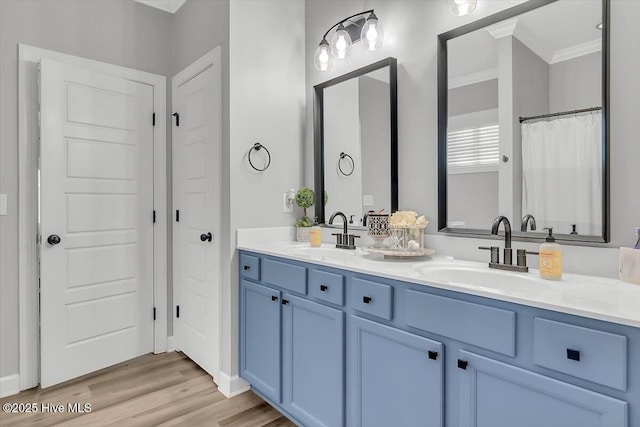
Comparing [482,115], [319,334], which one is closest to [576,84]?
[482,115]

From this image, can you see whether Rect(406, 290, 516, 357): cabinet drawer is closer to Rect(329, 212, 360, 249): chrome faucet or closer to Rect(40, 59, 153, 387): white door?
Rect(329, 212, 360, 249): chrome faucet

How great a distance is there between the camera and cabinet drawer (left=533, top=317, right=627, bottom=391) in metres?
0.90

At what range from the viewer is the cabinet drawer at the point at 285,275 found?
6.06 ft

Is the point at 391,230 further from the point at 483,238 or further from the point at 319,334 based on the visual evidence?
the point at 319,334

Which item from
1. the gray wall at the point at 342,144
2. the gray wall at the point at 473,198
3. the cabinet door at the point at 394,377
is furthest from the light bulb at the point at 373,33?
the cabinet door at the point at 394,377

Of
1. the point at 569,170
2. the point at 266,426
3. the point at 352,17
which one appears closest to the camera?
the point at 569,170

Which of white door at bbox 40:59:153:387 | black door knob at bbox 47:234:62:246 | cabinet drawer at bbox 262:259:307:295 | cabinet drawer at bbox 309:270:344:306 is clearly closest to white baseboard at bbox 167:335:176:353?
white door at bbox 40:59:153:387

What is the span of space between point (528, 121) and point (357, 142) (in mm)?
983

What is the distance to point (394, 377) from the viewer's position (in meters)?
1.42

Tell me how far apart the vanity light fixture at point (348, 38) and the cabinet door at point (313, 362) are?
1.43 meters

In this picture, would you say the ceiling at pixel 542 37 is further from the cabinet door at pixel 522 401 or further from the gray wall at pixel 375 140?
Result: the cabinet door at pixel 522 401

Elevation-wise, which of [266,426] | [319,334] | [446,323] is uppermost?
[446,323]

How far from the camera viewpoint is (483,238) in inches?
67.5

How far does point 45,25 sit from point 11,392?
7.56 ft
